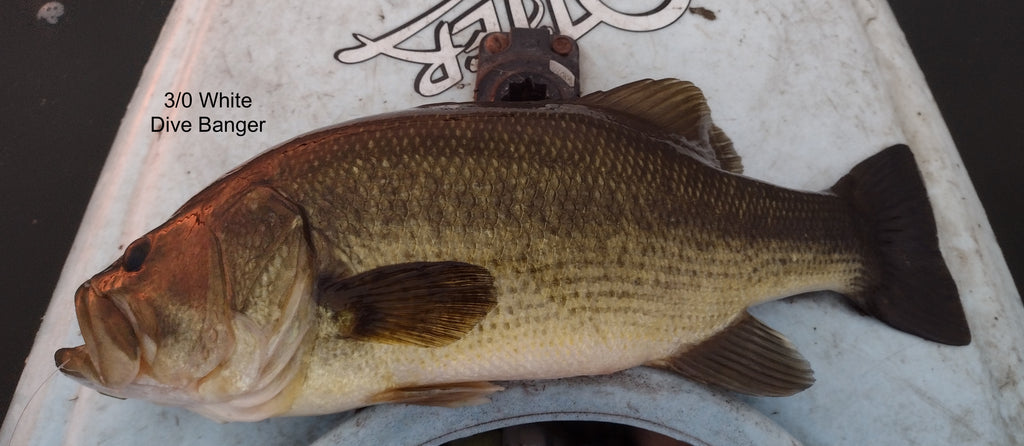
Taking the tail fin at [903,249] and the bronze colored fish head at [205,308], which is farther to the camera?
the tail fin at [903,249]

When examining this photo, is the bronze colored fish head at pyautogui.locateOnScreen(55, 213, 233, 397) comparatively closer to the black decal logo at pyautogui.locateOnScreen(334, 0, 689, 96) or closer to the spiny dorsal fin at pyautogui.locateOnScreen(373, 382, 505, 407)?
the spiny dorsal fin at pyautogui.locateOnScreen(373, 382, 505, 407)

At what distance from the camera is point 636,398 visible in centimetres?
115

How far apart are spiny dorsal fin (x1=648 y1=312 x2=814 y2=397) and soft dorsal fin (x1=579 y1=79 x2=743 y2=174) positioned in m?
0.35

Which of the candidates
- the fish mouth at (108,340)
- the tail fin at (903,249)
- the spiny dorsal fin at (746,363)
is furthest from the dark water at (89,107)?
the spiny dorsal fin at (746,363)

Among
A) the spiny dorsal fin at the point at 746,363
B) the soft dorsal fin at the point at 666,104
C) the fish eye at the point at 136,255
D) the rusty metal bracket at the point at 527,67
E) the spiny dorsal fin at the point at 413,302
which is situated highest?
the rusty metal bracket at the point at 527,67

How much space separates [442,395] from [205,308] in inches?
16.5

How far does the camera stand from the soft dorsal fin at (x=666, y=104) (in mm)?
1216

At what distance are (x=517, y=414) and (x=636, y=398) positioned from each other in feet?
0.75

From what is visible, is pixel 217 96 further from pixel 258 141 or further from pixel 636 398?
pixel 636 398

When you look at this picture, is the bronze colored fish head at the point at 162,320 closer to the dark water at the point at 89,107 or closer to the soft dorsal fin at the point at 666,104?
the soft dorsal fin at the point at 666,104

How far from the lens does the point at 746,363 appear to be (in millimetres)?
1187

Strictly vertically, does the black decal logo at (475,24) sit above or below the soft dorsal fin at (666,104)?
above

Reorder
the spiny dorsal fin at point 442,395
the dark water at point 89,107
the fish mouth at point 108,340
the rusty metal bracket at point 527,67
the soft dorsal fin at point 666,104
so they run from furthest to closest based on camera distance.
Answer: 1. the dark water at point 89,107
2. the rusty metal bracket at point 527,67
3. the soft dorsal fin at point 666,104
4. the spiny dorsal fin at point 442,395
5. the fish mouth at point 108,340

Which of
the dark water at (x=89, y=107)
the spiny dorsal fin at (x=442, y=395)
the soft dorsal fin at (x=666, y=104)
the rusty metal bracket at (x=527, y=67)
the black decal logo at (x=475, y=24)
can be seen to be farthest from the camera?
the dark water at (x=89, y=107)
